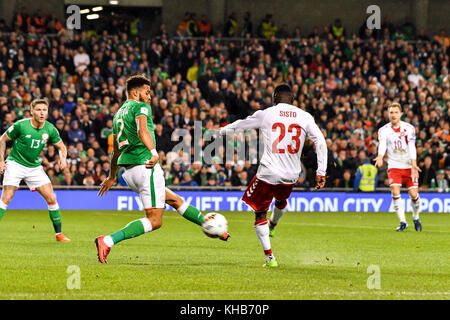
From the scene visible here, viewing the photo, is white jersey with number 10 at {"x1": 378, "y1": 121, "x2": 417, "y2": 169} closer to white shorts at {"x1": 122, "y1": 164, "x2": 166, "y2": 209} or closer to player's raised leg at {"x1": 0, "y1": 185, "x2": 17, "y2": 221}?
player's raised leg at {"x1": 0, "y1": 185, "x2": 17, "y2": 221}

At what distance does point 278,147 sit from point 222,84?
17.2 metres

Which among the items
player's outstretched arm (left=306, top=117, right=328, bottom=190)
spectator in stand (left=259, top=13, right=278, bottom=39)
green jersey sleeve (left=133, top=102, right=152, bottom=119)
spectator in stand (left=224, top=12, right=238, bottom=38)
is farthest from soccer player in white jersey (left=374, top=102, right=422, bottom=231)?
spectator in stand (left=259, top=13, right=278, bottom=39)

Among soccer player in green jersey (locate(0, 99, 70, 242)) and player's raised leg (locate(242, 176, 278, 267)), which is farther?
soccer player in green jersey (locate(0, 99, 70, 242))

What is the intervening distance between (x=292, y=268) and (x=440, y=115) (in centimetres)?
1968

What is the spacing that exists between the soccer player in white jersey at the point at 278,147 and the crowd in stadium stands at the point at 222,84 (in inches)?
502

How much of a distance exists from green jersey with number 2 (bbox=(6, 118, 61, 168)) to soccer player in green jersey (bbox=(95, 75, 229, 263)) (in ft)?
13.5

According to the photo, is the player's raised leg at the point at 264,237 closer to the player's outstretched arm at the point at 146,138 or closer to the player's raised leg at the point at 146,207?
the player's raised leg at the point at 146,207

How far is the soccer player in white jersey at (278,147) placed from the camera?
33.8 ft

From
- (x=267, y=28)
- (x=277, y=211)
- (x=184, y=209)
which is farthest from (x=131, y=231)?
(x=267, y=28)

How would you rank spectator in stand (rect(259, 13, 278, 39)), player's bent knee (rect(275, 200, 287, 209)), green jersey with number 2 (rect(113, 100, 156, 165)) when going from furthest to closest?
1. spectator in stand (rect(259, 13, 278, 39))
2. player's bent knee (rect(275, 200, 287, 209))
3. green jersey with number 2 (rect(113, 100, 156, 165))

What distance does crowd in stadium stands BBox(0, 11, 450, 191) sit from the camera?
24406mm

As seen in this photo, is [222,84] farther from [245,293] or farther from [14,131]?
[245,293]

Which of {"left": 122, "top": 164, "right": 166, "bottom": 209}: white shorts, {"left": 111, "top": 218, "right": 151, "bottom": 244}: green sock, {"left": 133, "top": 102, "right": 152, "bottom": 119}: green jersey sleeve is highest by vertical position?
{"left": 133, "top": 102, "right": 152, "bottom": 119}: green jersey sleeve

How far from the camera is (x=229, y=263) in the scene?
10672 mm
